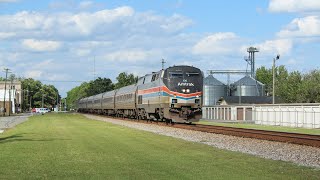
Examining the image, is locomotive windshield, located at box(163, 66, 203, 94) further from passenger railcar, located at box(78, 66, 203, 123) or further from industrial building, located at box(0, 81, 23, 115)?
industrial building, located at box(0, 81, 23, 115)

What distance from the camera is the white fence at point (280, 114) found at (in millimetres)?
45000

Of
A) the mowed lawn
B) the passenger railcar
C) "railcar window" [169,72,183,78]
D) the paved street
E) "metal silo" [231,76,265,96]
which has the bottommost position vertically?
the paved street

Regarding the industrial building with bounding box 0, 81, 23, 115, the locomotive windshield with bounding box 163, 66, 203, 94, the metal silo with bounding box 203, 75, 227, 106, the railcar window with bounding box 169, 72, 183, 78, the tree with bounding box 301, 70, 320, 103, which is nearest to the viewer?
the locomotive windshield with bounding box 163, 66, 203, 94

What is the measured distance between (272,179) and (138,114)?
3918 cm

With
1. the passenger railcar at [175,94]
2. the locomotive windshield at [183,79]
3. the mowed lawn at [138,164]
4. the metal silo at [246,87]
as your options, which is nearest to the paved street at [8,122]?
the passenger railcar at [175,94]

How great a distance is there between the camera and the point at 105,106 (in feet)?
262

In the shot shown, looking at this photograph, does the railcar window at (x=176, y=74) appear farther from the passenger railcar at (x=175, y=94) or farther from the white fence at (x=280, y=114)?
the white fence at (x=280, y=114)

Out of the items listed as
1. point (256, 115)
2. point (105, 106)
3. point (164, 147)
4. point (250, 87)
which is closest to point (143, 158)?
point (164, 147)

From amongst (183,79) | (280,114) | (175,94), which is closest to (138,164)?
(175,94)

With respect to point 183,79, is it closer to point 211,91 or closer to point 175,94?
point 175,94

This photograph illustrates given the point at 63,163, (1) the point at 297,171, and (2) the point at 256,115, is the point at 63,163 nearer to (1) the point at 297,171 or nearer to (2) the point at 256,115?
(1) the point at 297,171

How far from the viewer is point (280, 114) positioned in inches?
2005

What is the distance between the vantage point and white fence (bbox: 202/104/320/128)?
45000 millimetres

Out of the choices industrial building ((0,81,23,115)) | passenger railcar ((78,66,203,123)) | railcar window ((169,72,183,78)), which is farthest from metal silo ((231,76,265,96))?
railcar window ((169,72,183,78))
